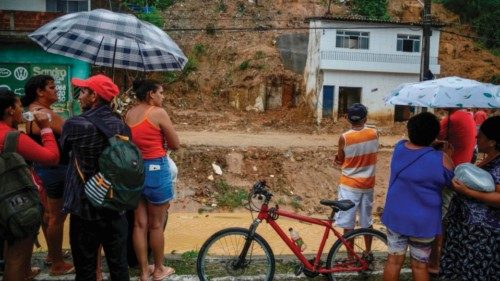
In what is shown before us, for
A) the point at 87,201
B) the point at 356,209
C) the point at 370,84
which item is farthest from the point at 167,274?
the point at 370,84

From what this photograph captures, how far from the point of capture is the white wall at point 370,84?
25.8m

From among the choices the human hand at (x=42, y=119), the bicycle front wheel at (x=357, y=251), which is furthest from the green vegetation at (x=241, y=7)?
the human hand at (x=42, y=119)

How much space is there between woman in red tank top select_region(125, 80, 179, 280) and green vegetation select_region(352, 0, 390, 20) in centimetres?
3267

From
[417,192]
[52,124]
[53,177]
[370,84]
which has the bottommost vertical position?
[53,177]

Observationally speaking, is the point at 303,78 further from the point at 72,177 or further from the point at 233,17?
the point at 72,177

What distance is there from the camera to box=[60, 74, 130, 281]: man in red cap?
3418 mm

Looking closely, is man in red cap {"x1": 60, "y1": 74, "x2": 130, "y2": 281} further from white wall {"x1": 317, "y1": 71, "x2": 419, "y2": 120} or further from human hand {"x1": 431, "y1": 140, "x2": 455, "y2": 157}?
white wall {"x1": 317, "y1": 71, "x2": 419, "y2": 120}

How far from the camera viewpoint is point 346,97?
88.3 ft

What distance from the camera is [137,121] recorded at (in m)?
4.14

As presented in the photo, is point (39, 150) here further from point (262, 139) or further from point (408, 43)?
point (408, 43)

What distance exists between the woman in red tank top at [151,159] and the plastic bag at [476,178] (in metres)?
2.39

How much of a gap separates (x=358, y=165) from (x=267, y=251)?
1351 millimetres

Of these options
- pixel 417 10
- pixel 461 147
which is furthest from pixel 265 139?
pixel 417 10

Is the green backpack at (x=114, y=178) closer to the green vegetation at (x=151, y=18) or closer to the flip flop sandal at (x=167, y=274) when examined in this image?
the flip flop sandal at (x=167, y=274)
